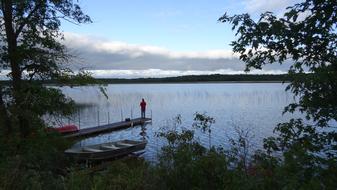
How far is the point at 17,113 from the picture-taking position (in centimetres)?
1351

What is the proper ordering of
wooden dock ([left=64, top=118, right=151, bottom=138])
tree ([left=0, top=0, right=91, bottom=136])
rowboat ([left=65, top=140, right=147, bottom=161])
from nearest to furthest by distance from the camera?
tree ([left=0, top=0, right=91, bottom=136]), rowboat ([left=65, top=140, right=147, bottom=161]), wooden dock ([left=64, top=118, right=151, bottom=138])

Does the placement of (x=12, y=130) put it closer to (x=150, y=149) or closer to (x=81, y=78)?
(x=81, y=78)

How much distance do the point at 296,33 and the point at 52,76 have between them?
1142cm

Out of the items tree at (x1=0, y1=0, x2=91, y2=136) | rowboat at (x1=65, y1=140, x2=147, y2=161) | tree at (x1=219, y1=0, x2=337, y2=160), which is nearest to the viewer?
tree at (x1=219, y1=0, x2=337, y2=160)

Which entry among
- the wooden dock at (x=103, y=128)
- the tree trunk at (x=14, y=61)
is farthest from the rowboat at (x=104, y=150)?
the tree trunk at (x=14, y=61)

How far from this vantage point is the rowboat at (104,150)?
25.1 meters

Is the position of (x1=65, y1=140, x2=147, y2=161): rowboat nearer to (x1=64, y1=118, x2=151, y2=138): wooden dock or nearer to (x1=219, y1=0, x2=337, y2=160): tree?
(x1=64, y1=118, x2=151, y2=138): wooden dock

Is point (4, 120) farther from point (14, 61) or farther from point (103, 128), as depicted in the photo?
point (103, 128)

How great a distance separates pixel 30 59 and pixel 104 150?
12.9 meters

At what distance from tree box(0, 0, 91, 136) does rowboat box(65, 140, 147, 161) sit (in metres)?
10.3

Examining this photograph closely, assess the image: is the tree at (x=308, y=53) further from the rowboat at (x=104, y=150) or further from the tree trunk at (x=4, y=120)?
the rowboat at (x=104, y=150)

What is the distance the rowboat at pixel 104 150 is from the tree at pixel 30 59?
10264 mm

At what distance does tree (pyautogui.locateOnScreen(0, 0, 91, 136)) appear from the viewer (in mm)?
13734

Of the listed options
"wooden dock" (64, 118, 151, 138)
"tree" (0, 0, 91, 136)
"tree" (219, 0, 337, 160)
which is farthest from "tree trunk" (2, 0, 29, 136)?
"wooden dock" (64, 118, 151, 138)
